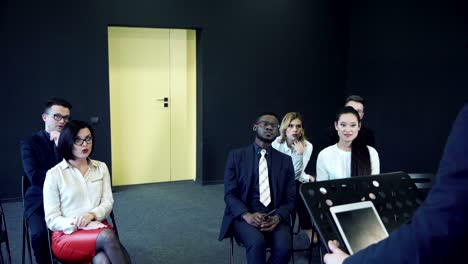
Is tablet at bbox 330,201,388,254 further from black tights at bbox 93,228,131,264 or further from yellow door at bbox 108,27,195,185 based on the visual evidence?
yellow door at bbox 108,27,195,185

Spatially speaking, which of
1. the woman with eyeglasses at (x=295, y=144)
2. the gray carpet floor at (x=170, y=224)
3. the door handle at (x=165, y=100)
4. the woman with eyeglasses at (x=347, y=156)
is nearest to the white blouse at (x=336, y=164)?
the woman with eyeglasses at (x=347, y=156)

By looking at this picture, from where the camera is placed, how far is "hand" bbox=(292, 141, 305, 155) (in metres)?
3.85

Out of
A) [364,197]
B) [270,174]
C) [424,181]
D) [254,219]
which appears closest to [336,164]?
[270,174]

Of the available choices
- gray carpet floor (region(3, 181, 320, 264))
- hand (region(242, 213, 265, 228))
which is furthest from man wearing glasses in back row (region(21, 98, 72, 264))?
hand (region(242, 213, 265, 228))

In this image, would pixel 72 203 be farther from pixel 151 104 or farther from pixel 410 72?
pixel 410 72

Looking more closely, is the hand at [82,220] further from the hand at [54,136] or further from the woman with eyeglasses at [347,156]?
the woman with eyeglasses at [347,156]

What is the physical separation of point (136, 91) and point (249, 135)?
67.5 inches

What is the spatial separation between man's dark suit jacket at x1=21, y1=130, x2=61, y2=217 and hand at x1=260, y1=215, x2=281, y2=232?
1598mm

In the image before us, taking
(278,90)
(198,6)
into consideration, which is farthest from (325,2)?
(198,6)

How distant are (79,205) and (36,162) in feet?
2.31

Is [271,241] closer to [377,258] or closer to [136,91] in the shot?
[377,258]

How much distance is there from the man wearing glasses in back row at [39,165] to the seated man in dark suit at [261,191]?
1.25 m

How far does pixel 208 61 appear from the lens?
571cm

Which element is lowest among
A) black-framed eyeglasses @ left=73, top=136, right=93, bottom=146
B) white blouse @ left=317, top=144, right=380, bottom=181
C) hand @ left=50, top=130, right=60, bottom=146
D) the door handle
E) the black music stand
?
white blouse @ left=317, top=144, right=380, bottom=181
